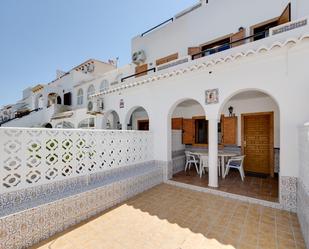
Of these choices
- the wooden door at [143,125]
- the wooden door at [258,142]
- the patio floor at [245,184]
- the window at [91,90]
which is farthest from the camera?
the window at [91,90]

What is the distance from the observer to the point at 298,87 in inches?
190

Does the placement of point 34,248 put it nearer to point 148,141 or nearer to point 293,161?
point 148,141

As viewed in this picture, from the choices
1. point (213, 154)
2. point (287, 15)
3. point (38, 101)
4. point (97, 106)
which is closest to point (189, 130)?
point (213, 154)

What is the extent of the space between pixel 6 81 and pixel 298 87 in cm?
4410

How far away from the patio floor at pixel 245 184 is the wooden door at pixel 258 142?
98 centimetres

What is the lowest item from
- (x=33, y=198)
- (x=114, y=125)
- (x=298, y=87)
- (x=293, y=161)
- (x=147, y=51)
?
(x=33, y=198)

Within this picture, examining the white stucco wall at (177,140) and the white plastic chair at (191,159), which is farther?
the white stucco wall at (177,140)

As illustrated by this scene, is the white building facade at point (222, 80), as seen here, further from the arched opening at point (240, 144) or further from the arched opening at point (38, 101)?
the arched opening at point (38, 101)

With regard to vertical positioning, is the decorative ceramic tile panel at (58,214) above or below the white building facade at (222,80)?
below

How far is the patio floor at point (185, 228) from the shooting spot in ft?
11.5

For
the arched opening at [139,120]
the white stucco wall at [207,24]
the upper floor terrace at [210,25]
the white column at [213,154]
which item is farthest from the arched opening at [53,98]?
the white column at [213,154]

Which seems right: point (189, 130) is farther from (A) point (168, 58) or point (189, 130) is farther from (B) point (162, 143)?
(A) point (168, 58)

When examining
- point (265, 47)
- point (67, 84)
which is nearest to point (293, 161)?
point (265, 47)

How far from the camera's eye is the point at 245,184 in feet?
23.2
